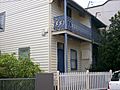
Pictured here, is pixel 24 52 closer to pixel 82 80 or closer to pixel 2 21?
pixel 2 21

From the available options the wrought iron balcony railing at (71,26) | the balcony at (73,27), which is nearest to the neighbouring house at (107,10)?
the balcony at (73,27)

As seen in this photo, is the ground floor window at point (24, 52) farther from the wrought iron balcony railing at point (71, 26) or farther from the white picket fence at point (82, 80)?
the white picket fence at point (82, 80)

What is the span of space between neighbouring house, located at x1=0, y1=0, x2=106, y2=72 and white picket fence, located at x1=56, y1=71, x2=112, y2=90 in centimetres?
235

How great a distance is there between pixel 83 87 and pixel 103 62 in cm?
528

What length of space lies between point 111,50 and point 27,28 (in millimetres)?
6219

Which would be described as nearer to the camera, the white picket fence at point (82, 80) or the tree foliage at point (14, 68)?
the white picket fence at point (82, 80)

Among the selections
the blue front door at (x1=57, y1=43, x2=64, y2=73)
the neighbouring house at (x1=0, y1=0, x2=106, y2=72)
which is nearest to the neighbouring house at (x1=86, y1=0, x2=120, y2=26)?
the neighbouring house at (x1=0, y1=0, x2=106, y2=72)

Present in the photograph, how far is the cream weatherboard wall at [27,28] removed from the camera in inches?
723

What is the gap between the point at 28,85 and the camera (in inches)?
528

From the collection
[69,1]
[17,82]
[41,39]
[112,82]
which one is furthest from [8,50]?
[112,82]

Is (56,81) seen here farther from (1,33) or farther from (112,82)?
(1,33)

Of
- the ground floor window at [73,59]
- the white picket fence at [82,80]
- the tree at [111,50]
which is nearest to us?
the white picket fence at [82,80]

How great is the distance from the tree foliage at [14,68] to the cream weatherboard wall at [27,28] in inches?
85.2

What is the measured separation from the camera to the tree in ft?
64.5
